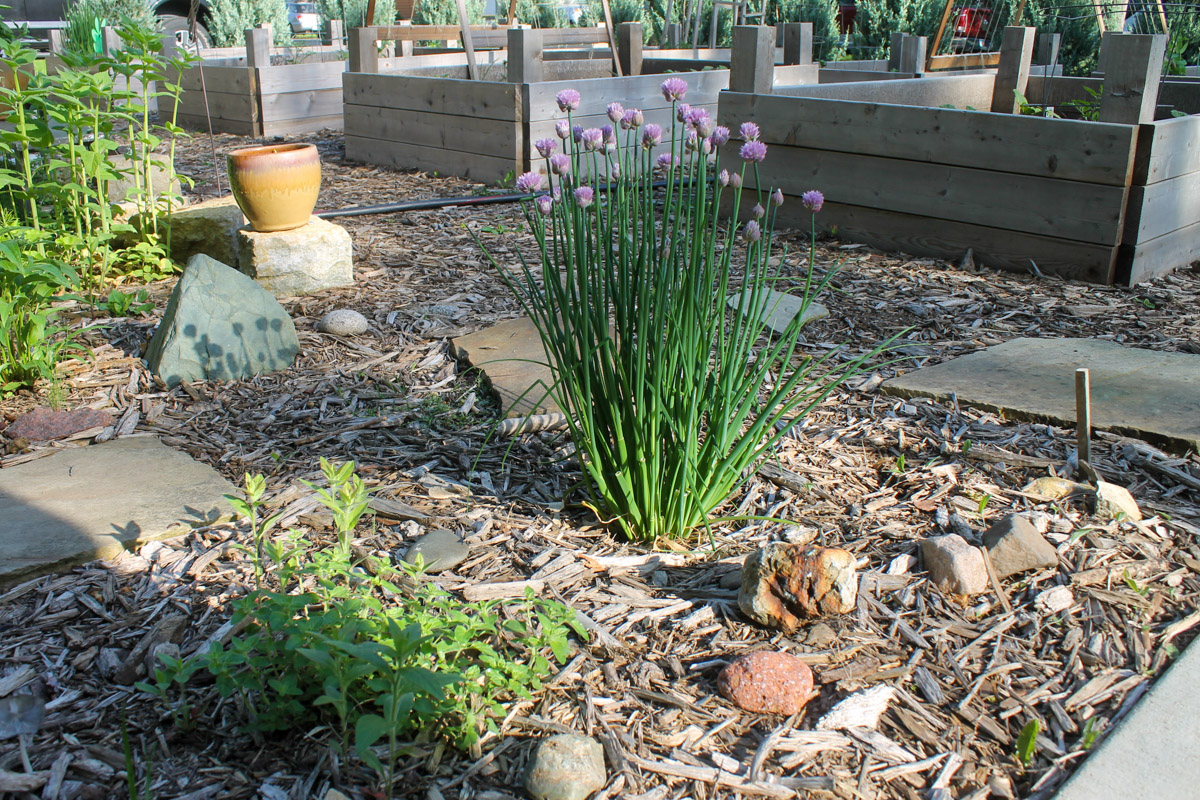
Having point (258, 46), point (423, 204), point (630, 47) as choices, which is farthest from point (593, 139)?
point (258, 46)

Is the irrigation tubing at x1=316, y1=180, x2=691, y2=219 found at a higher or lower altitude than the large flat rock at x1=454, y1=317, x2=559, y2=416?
higher

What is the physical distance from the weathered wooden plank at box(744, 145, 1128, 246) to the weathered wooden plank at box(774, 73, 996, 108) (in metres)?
0.63

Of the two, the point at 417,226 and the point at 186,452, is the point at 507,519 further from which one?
the point at 417,226

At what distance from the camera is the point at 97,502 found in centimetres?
206

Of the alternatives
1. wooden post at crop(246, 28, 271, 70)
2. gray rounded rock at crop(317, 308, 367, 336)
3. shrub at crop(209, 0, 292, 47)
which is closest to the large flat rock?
gray rounded rock at crop(317, 308, 367, 336)

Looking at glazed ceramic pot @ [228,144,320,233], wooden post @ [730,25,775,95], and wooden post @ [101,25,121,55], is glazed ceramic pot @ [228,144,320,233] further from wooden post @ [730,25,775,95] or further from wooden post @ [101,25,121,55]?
wooden post @ [101,25,121,55]

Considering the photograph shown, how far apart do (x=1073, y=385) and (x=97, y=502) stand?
8.36 ft

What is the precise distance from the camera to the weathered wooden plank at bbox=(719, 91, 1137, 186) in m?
3.59

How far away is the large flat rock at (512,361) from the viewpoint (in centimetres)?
261

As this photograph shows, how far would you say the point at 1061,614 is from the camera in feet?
5.59

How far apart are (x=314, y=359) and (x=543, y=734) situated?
193 cm

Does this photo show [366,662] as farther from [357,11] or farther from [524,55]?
[357,11]

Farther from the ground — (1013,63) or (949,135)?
(1013,63)

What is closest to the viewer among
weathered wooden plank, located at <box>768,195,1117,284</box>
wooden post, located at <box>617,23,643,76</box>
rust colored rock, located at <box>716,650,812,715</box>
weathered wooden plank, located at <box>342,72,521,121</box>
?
rust colored rock, located at <box>716,650,812,715</box>
